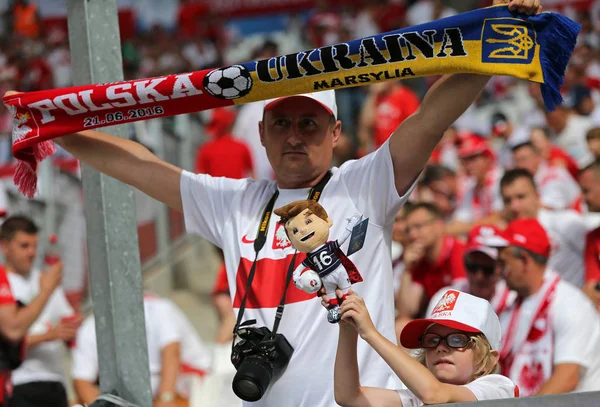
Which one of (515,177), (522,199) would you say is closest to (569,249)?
(522,199)

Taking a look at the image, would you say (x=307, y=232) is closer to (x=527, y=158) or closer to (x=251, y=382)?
(x=251, y=382)

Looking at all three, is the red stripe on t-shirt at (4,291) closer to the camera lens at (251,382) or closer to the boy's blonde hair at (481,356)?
the camera lens at (251,382)

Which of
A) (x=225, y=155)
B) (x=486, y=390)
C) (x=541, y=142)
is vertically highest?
(x=225, y=155)

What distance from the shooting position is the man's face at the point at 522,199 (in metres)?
6.12

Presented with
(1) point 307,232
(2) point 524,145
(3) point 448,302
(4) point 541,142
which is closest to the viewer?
(1) point 307,232

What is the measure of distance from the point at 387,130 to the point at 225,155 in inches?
62.3

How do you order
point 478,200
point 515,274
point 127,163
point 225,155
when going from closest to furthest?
point 127,163
point 515,274
point 478,200
point 225,155

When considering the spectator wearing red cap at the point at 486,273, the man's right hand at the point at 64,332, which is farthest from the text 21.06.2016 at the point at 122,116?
the man's right hand at the point at 64,332

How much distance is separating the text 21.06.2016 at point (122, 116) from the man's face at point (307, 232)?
2.73 ft

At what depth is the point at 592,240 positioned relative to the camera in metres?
5.66

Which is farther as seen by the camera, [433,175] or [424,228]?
[433,175]

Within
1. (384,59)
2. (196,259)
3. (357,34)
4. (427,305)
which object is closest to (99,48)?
(384,59)

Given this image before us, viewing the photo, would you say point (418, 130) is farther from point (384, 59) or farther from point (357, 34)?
point (357, 34)

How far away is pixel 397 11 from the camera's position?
45.7 ft
